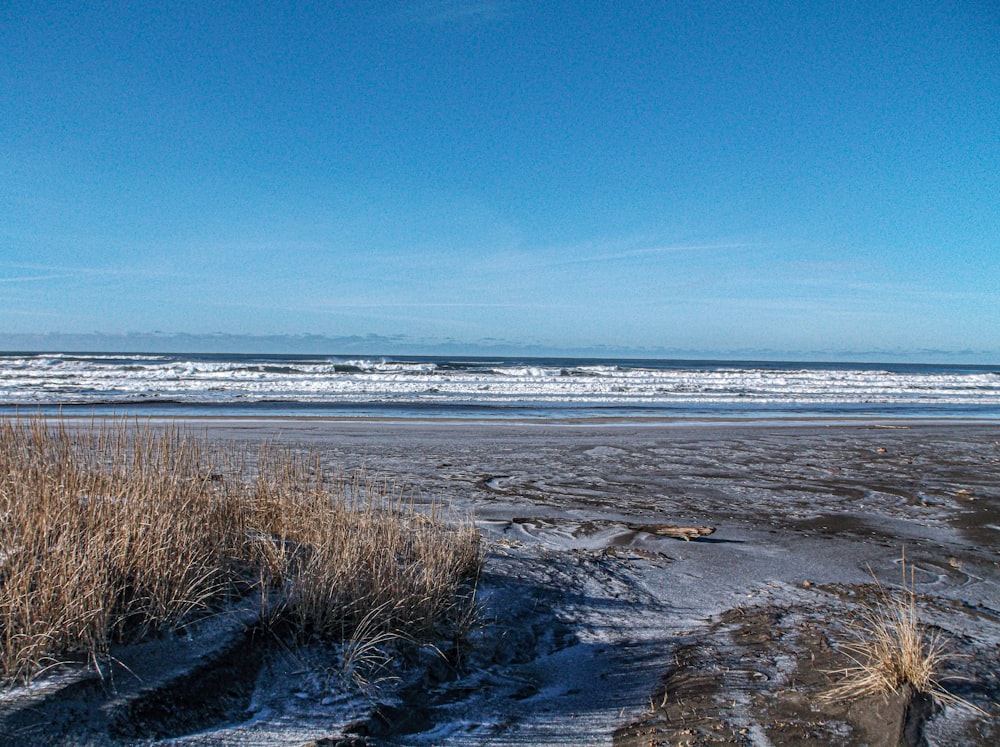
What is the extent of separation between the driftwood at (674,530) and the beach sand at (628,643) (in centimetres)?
8

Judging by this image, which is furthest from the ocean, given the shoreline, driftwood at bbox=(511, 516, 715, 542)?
driftwood at bbox=(511, 516, 715, 542)

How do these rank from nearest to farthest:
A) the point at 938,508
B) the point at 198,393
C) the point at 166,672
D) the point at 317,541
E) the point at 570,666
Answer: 1. the point at 166,672
2. the point at 570,666
3. the point at 317,541
4. the point at 938,508
5. the point at 198,393

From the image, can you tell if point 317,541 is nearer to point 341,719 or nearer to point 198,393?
point 341,719

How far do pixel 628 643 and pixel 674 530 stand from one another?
291cm

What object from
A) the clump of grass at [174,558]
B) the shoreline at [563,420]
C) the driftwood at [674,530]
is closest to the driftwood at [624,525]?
the driftwood at [674,530]

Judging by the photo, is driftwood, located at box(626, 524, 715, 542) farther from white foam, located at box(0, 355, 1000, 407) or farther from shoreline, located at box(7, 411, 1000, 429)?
white foam, located at box(0, 355, 1000, 407)

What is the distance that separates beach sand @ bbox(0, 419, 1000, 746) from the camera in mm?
3139

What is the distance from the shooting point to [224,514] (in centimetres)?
471

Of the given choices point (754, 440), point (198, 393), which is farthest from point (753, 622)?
point (198, 393)

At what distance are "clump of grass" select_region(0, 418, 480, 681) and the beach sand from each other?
0.64 ft

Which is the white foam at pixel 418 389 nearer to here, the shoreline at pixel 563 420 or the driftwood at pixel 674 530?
the shoreline at pixel 563 420

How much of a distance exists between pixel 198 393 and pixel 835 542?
1086 inches

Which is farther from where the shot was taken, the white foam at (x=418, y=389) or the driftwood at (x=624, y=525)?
the white foam at (x=418, y=389)

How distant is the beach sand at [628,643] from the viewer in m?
3.14
